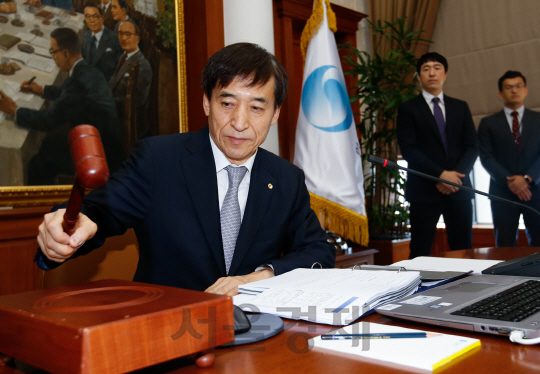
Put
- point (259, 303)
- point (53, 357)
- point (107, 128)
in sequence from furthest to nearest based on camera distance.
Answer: point (107, 128) < point (259, 303) < point (53, 357)

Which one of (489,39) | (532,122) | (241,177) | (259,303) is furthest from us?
(489,39)

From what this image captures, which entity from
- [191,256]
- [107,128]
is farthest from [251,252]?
[107,128]

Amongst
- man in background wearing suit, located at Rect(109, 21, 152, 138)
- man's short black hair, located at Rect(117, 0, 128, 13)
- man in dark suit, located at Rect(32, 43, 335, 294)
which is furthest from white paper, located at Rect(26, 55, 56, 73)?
man in dark suit, located at Rect(32, 43, 335, 294)

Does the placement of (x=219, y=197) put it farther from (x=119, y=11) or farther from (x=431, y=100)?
(x=431, y=100)

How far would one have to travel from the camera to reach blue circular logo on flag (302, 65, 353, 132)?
3.50 metres

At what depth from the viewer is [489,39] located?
173 inches

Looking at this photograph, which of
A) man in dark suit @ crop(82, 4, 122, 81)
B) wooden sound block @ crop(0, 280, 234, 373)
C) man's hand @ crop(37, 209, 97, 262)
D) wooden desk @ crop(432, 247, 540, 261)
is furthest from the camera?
man in dark suit @ crop(82, 4, 122, 81)

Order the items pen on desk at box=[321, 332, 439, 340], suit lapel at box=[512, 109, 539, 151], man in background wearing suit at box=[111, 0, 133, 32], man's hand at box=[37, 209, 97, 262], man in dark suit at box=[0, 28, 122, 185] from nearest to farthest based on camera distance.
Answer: pen on desk at box=[321, 332, 439, 340] < man's hand at box=[37, 209, 97, 262] < man in dark suit at box=[0, 28, 122, 185] < man in background wearing suit at box=[111, 0, 133, 32] < suit lapel at box=[512, 109, 539, 151]

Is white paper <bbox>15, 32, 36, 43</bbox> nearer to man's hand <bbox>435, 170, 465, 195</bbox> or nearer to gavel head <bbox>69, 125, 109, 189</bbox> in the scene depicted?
gavel head <bbox>69, 125, 109, 189</bbox>

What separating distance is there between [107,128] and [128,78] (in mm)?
348

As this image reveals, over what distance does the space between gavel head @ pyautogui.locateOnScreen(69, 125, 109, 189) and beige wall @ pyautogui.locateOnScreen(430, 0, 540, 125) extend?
14.5ft

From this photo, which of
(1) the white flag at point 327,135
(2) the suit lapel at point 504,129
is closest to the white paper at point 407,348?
(1) the white flag at point 327,135

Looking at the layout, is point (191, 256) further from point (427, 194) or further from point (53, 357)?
point (427, 194)

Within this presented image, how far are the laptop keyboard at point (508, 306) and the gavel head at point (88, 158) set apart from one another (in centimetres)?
64
